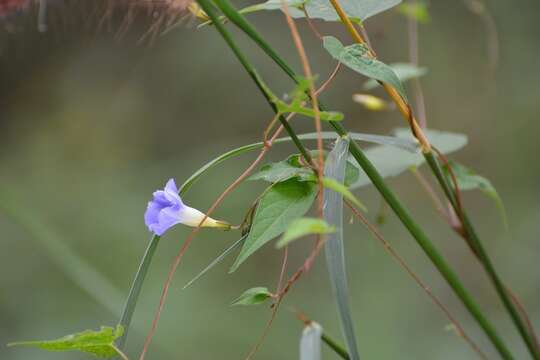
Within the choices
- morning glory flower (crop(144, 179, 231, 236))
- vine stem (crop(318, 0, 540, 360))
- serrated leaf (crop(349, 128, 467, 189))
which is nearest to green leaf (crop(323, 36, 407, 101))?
vine stem (crop(318, 0, 540, 360))

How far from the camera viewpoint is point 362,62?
56 centimetres

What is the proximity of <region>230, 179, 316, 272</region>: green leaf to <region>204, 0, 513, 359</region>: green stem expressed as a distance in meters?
0.04

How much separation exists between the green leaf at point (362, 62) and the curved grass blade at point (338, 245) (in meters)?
0.05

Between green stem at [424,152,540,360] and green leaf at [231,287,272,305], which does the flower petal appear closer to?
green leaf at [231,287,272,305]

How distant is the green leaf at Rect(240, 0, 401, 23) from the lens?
1.93 ft

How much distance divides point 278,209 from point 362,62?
128 mm

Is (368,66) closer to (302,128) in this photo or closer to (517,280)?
(517,280)

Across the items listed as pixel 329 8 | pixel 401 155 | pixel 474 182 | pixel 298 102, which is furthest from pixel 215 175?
pixel 298 102

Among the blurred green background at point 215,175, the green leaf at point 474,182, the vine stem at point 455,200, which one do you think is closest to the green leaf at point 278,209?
the vine stem at point 455,200

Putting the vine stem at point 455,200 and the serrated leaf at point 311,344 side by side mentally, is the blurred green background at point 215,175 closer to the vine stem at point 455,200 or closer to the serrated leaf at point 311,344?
the vine stem at point 455,200

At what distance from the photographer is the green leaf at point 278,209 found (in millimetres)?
537

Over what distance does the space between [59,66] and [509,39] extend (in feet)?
5.46

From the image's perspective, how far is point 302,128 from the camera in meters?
2.56

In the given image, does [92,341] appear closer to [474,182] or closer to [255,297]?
[255,297]
